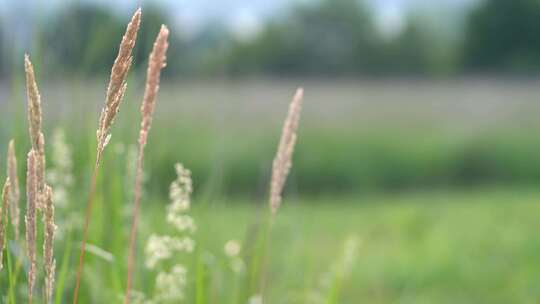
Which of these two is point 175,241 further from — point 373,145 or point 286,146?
point 373,145

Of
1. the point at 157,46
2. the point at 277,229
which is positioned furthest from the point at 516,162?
the point at 157,46

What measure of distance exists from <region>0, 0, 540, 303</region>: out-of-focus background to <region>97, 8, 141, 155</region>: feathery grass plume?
1255 mm

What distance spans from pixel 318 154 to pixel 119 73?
9.16 meters

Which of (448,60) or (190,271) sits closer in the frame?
(190,271)

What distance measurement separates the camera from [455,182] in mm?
10406

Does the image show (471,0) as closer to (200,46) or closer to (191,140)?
(191,140)

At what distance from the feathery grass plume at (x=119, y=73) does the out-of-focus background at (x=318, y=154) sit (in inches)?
49.4

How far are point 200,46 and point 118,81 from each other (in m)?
2.83

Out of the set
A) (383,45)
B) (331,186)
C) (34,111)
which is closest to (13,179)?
(34,111)

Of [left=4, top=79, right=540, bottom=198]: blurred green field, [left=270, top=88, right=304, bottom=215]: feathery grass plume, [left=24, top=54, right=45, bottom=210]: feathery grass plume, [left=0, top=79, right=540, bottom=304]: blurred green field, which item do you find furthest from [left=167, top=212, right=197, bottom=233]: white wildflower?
[left=4, top=79, right=540, bottom=198]: blurred green field

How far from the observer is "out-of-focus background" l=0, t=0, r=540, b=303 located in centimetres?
294

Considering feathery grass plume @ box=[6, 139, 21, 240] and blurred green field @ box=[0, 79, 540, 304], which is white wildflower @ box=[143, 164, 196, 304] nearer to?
blurred green field @ box=[0, 79, 540, 304]

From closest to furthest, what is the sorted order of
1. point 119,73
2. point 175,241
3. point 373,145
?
point 119,73 < point 175,241 < point 373,145

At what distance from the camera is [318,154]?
33.3 ft
